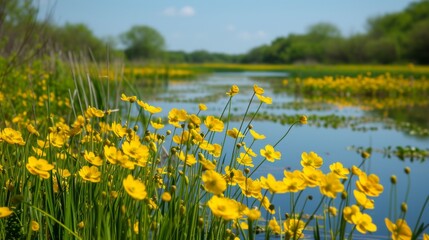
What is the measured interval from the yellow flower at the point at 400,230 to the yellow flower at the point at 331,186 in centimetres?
16

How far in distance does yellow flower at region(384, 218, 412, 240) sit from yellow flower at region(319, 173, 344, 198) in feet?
0.54

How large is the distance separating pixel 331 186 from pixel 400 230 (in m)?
0.23

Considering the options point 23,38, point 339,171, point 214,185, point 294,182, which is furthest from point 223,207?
point 23,38

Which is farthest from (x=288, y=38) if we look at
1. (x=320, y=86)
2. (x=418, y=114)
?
(x=418, y=114)

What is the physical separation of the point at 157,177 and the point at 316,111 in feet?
24.9

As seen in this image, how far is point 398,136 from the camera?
250 inches

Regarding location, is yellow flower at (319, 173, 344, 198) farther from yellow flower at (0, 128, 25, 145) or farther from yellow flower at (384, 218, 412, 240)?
yellow flower at (0, 128, 25, 145)

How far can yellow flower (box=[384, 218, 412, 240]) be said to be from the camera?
1.20 meters

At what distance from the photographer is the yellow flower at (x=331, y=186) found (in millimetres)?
1146

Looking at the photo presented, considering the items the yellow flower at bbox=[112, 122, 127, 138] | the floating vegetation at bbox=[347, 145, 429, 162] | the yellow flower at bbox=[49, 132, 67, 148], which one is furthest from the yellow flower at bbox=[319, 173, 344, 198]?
the floating vegetation at bbox=[347, 145, 429, 162]

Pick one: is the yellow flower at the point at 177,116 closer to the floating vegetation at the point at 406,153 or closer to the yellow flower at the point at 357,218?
the yellow flower at the point at 357,218

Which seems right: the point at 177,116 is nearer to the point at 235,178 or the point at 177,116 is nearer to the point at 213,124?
the point at 213,124

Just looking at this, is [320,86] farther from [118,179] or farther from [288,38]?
[288,38]

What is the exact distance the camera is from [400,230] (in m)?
1.22
